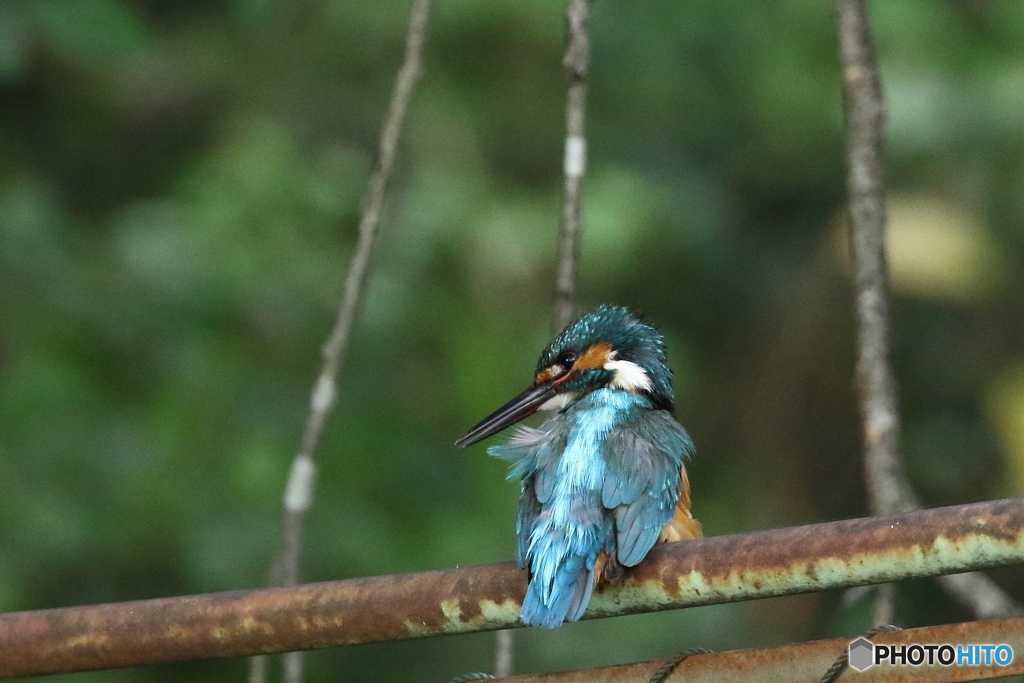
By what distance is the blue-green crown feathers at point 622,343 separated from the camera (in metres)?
2.52

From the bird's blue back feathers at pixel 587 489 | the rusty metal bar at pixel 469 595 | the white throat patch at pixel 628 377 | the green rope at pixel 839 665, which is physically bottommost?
the green rope at pixel 839 665

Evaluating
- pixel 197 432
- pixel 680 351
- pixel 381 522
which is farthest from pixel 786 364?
pixel 197 432

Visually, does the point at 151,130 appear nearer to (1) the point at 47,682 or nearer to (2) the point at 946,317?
(1) the point at 47,682

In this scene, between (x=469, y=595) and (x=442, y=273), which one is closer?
(x=469, y=595)

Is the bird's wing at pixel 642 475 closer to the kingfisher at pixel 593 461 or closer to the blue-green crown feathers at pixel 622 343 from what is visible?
the kingfisher at pixel 593 461

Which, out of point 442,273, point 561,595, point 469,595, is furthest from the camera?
point 442,273

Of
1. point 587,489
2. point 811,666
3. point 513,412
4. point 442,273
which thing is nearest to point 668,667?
point 811,666

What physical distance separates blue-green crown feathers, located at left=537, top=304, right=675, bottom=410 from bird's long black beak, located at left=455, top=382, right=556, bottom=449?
48 mm

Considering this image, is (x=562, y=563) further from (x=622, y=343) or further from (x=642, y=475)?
(x=622, y=343)

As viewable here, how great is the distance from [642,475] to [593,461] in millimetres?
79

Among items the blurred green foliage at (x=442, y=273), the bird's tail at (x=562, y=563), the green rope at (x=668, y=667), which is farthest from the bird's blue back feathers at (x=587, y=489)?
the blurred green foliage at (x=442, y=273)

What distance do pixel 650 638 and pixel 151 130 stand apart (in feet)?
7.80

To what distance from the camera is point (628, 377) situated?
2.50 meters

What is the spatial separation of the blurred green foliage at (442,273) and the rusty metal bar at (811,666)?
79.4 inches
